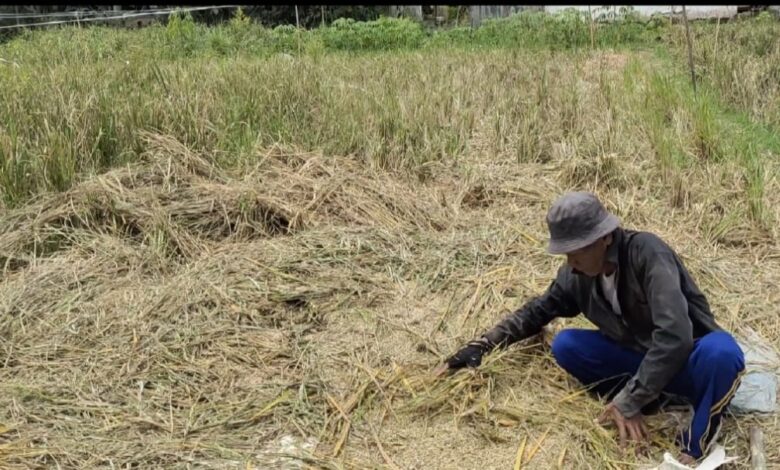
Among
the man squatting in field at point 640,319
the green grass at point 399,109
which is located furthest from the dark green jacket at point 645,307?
the green grass at point 399,109

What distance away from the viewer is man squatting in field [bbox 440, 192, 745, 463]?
2.02 m

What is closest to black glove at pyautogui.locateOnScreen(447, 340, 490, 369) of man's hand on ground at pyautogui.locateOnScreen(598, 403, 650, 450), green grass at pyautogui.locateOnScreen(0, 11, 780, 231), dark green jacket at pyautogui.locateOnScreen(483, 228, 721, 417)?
dark green jacket at pyautogui.locateOnScreen(483, 228, 721, 417)

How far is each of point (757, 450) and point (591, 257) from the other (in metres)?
0.73

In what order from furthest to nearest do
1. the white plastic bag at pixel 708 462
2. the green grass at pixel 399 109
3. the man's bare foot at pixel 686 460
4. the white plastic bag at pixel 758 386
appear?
the green grass at pixel 399 109, the white plastic bag at pixel 758 386, the man's bare foot at pixel 686 460, the white plastic bag at pixel 708 462

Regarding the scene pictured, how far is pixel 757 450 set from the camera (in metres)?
2.11

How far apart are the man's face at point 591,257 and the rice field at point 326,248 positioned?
1.74 ft

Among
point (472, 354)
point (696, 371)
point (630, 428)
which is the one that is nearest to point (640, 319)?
point (696, 371)

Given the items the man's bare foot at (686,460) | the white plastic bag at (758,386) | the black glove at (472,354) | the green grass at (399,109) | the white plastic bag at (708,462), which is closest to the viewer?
the white plastic bag at (708,462)

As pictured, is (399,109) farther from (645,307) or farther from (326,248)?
(645,307)

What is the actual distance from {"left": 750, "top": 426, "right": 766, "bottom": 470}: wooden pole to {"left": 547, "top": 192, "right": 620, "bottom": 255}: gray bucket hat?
0.75 meters

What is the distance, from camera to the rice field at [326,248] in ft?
7.82

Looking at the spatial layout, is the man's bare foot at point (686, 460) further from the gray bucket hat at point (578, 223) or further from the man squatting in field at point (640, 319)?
the gray bucket hat at point (578, 223)

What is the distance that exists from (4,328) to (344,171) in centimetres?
197

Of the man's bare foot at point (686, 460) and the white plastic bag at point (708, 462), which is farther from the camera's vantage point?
the man's bare foot at point (686, 460)
